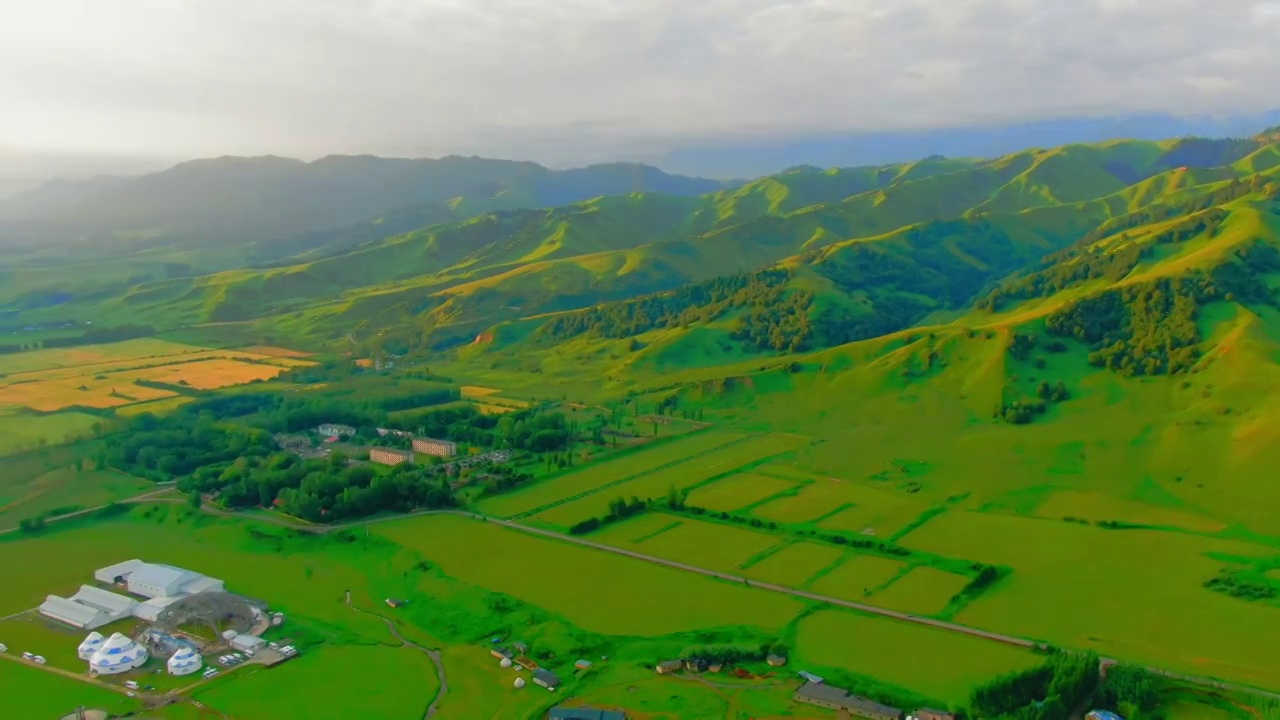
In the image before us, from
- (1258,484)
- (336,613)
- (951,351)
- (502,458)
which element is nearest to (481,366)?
(502,458)

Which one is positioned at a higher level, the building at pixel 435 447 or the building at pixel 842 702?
the building at pixel 435 447

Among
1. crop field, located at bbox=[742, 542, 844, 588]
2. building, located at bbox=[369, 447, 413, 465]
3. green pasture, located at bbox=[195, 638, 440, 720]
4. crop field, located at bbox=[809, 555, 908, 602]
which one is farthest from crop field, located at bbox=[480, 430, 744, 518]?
crop field, located at bbox=[809, 555, 908, 602]

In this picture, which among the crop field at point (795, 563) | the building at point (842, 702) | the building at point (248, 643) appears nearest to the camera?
the building at point (842, 702)

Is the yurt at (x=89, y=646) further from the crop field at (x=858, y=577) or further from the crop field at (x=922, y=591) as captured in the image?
the crop field at (x=922, y=591)

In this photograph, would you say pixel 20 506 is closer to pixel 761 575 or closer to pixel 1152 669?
pixel 761 575

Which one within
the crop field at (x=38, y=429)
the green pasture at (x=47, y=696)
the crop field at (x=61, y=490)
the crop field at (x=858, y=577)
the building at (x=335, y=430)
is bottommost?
the green pasture at (x=47, y=696)

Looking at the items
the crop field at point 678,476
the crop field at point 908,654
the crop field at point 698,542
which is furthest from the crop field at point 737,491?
the crop field at point 908,654

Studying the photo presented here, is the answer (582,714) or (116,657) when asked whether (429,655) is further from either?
(116,657)

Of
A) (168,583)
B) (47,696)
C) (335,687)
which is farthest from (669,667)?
(168,583)
